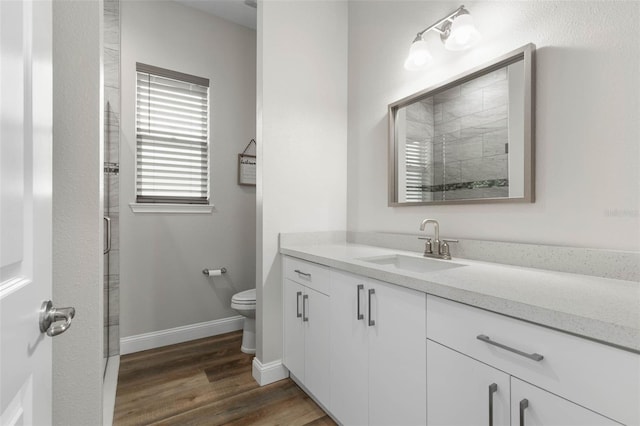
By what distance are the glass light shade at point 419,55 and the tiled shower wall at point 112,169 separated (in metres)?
1.99

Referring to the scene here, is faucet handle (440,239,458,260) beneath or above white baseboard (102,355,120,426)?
above

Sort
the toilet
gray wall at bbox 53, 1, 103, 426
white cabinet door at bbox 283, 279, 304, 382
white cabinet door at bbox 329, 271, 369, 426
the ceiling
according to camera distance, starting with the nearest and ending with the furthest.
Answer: gray wall at bbox 53, 1, 103, 426, white cabinet door at bbox 329, 271, 369, 426, white cabinet door at bbox 283, 279, 304, 382, the toilet, the ceiling

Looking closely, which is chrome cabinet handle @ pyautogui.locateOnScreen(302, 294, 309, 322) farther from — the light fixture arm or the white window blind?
the light fixture arm

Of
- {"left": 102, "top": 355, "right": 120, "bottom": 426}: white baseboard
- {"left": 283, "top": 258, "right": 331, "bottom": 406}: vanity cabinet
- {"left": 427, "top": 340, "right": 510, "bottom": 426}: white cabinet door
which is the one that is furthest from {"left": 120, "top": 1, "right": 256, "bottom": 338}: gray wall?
{"left": 427, "top": 340, "right": 510, "bottom": 426}: white cabinet door

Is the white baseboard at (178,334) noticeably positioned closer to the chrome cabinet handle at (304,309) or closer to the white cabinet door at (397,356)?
the chrome cabinet handle at (304,309)

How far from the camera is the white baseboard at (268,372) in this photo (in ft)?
6.38

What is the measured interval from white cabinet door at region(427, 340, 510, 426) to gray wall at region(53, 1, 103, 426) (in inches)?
45.7

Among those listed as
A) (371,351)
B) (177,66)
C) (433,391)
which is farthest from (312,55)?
(433,391)

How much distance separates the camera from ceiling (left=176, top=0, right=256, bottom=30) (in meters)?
2.54

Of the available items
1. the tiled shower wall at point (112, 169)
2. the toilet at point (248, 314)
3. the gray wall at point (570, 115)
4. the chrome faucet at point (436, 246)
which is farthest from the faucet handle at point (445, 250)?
the tiled shower wall at point (112, 169)

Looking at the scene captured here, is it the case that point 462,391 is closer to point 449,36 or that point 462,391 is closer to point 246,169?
point 449,36

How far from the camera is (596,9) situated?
1.14 meters

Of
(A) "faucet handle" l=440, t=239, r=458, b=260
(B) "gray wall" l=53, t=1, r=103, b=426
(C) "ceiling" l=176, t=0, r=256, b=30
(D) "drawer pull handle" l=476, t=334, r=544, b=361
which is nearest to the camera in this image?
(D) "drawer pull handle" l=476, t=334, r=544, b=361

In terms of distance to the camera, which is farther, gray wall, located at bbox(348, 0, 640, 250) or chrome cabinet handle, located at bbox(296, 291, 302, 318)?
chrome cabinet handle, located at bbox(296, 291, 302, 318)
